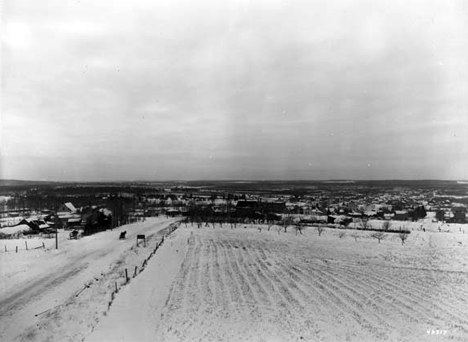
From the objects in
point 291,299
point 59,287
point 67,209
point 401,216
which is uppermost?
point 291,299

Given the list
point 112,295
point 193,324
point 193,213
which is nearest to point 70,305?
point 112,295

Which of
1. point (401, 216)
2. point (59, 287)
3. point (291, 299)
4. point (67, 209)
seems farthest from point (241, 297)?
point (67, 209)

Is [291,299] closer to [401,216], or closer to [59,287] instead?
[59,287]

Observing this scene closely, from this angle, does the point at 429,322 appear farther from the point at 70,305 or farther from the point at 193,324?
the point at 70,305

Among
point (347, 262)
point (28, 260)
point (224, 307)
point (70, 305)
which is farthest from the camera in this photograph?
point (28, 260)

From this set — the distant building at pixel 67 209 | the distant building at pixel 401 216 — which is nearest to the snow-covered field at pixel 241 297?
the distant building at pixel 401 216

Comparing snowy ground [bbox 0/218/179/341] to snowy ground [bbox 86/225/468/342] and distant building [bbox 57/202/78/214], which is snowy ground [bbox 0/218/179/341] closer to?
snowy ground [bbox 86/225/468/342]

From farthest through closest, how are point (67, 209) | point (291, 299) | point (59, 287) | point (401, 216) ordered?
1. point (67, 209)
2. point (401, 216)
3. point (59, 287)
4. point (291, 299)
